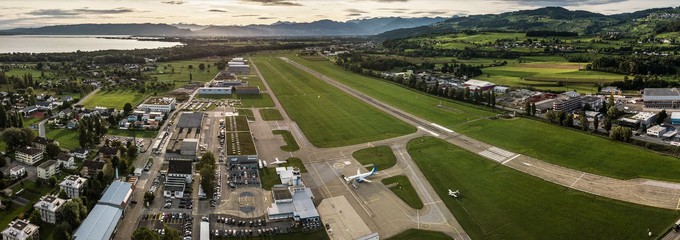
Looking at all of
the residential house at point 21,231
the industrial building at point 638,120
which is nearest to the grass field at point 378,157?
the residential house at point 21,231

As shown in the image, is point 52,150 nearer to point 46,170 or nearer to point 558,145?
point 46,170

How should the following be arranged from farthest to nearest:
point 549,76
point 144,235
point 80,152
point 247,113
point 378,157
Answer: point 549,76, point 247,113, point 378,157, point 80,152, point 144,235

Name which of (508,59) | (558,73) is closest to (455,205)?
(558,73)

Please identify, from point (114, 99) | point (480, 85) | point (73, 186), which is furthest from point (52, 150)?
point (480, 85)

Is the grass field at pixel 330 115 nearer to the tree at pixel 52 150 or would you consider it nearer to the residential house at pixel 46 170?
the residential house at pixel 46 170

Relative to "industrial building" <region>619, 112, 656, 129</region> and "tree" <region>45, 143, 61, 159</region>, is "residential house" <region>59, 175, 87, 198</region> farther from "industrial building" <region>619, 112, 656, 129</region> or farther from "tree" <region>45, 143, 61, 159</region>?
"industrial building" <region>619, 112, 656, 129</region>

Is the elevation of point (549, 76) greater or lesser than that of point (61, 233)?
greater
